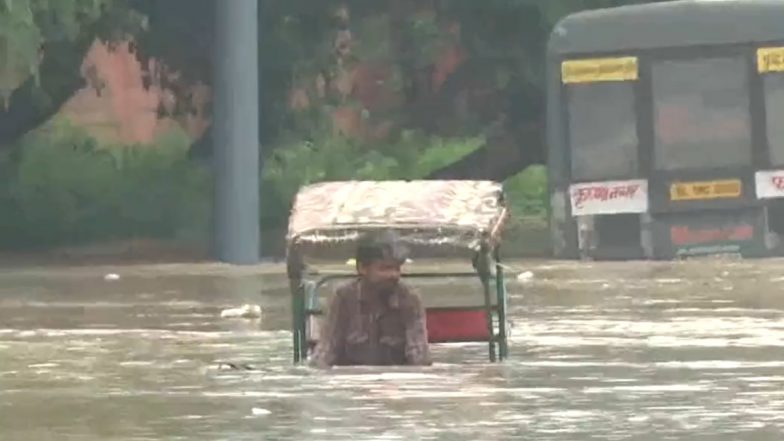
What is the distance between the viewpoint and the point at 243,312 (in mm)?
21047

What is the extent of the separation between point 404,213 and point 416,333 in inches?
30.7

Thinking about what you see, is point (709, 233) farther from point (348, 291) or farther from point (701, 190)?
point (348, 291)

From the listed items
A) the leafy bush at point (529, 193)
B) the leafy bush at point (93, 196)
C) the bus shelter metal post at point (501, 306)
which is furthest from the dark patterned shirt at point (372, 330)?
Result: the leafy bush at point (529, 193)

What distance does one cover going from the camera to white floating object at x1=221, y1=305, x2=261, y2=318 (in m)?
20.8

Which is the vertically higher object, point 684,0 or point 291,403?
point 684,0

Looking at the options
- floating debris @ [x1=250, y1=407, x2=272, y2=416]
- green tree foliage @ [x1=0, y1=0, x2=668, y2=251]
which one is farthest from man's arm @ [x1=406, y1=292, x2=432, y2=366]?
green tree foliage @ [x1=0, y1=0, x2=668, y2=251]

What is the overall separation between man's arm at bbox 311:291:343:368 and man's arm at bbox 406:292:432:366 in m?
0.43

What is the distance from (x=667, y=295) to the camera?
73.4 ft

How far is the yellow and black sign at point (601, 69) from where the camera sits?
27875 millimetres

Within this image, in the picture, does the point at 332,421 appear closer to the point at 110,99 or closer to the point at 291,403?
the point at 291,403

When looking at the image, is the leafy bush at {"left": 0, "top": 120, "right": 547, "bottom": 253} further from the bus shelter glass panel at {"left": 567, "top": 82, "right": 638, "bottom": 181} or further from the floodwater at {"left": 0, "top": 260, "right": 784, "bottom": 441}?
the floodwater at {"left": 0, "top": 260, "right": 784, "bottom": 441}

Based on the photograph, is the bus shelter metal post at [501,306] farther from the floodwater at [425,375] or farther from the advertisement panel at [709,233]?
the advertisement panel at [709,233]

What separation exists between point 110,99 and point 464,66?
1189cm

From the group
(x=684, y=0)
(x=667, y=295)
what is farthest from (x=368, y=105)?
(x=667, y=295)
